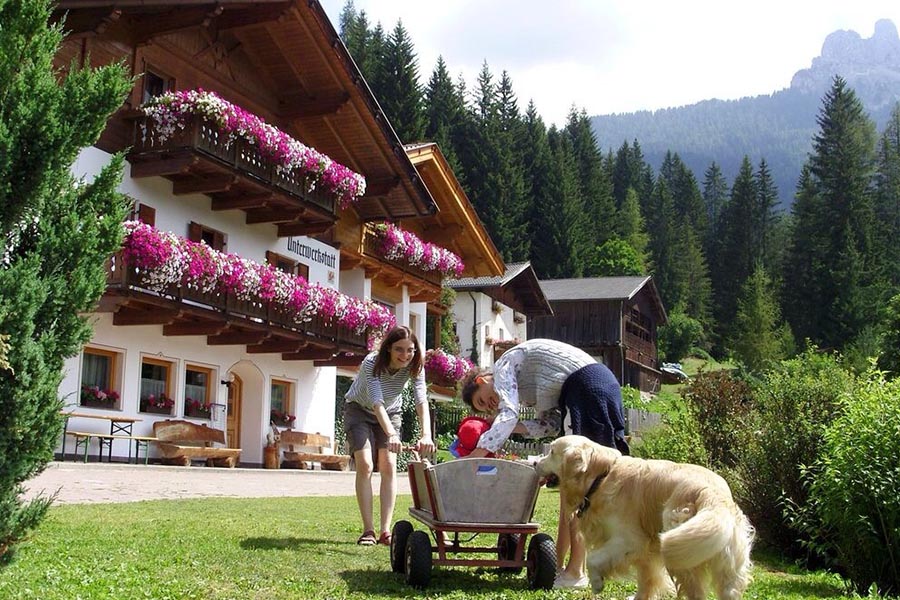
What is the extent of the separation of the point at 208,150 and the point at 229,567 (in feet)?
46.8

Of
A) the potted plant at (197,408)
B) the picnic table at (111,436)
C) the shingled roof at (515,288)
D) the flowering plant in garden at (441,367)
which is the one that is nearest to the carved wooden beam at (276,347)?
the potted plant at (197,408)

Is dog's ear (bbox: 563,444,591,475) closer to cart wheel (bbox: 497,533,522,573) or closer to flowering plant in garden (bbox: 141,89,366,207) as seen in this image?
cart wheel (bbox: 497,533,522,573)

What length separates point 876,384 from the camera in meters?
7.37

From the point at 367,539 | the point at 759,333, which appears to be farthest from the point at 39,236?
the point at 759,333

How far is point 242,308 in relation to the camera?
2117cm

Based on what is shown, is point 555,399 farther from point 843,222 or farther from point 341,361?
point 843,222

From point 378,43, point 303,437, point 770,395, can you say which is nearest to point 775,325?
point 378,43

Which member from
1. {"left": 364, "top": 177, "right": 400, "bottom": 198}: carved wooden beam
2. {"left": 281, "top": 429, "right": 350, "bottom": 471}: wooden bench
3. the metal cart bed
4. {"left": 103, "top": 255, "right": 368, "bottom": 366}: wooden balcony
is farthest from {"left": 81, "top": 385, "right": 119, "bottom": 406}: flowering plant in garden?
the metal cart bed

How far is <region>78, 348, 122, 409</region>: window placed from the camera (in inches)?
734

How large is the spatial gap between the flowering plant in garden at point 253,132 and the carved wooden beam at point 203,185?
3.14 feet

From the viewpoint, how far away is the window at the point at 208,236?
2141 cm

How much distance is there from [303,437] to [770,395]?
1727 centimetres

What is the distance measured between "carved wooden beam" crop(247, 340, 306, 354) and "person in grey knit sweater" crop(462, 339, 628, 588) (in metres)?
17.1

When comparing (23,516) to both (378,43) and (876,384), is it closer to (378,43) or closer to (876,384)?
(876,384)
